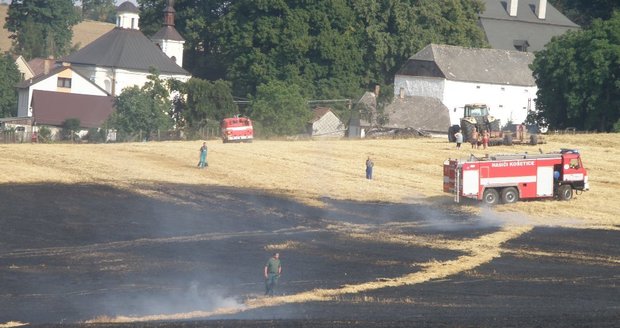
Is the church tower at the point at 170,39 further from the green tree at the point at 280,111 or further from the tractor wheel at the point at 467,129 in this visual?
the tractor wheel at the point at 467,129

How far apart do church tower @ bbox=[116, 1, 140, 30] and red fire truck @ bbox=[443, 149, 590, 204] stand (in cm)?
9262

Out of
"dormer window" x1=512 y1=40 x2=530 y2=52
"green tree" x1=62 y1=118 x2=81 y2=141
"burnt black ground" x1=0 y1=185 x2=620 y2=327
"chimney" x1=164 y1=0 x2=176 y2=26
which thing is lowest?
"burnt black ground" x1=0 y1=185 x2=620 y2=327

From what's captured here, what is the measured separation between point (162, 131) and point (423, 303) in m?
64.8

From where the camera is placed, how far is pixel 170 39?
127m

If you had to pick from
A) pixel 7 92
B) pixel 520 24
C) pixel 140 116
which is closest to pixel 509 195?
pixel 140 116

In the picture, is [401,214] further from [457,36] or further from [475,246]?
[457,36]

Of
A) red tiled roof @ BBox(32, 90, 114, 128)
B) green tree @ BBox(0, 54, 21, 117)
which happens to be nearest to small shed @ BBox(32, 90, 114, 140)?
red tiled roof @ BBox(32, 90, 114, 128)

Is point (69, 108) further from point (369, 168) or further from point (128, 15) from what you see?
point (369, 168)

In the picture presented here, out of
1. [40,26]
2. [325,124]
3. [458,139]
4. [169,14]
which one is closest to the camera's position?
[458,139]

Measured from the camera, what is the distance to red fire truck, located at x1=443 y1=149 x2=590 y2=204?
54.1 metres

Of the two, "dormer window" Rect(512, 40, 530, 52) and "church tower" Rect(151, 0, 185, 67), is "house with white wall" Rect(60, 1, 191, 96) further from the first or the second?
"dormer window" Rect(512, 40, 530, 52)

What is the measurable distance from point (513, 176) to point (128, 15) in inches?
3715

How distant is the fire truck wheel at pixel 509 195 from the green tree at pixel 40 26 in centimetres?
12707

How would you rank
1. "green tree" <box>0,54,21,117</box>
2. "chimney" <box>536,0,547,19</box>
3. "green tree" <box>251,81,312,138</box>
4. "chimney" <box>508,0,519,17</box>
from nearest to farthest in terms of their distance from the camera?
"green tree" <box>251,81,312,138</box> < "green tree" <box>0,54,21,117</box> < "chimney" <box>508,0,519,17</box> < "chimney" <box>536,0,547,19</box>
